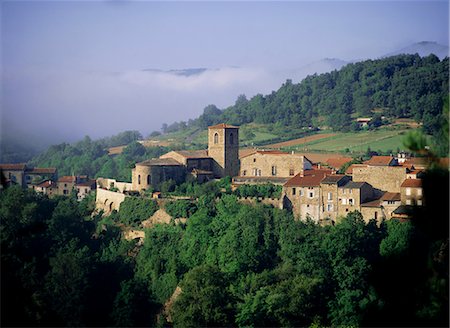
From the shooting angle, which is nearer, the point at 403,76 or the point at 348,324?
→ the point at 348,324

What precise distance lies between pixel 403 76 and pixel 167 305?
121 feet

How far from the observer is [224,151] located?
3359cm

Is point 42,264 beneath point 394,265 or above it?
beneath

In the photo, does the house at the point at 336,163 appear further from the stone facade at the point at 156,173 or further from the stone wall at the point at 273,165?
the stone facade at the point at 156,173

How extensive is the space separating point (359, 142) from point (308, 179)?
17874mm

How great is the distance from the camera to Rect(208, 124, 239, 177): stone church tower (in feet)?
110

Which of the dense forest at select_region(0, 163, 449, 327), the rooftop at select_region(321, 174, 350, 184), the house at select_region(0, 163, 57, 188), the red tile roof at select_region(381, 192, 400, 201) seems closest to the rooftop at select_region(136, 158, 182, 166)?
the dense forest at select_region(0, 163, 449, 327)

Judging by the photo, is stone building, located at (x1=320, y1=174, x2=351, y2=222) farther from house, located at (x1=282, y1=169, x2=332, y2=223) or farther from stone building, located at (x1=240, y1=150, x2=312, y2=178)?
stone building, located at (x1=240, y1=150, x2=312, y2=178)

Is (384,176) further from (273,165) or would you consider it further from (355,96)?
(355,96)

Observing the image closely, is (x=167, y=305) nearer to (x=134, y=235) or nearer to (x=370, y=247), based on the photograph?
(x=134, y=235)

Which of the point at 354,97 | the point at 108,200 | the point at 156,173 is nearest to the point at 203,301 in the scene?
the point at 156,173

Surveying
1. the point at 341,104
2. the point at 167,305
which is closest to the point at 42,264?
the point at 167,305

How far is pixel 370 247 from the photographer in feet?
89.5

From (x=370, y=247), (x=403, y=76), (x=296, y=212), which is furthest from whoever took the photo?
(x=403, y=76)
